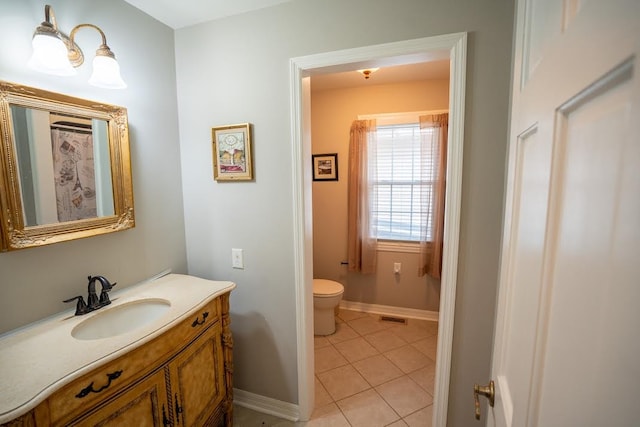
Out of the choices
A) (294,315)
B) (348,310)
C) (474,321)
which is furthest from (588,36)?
(348,310)

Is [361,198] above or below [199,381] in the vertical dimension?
above

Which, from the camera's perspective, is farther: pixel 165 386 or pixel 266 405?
pixel 266 405

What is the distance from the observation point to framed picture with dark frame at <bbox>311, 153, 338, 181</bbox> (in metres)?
3.11

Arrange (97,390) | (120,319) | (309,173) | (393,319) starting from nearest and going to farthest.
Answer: (97,390) → (120,319) → (309,173) → (393,319)

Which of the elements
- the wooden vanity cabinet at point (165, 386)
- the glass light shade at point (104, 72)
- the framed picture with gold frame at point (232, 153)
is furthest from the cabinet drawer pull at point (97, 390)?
the glass light shade at point (104, 72)

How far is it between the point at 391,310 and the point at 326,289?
0.90m

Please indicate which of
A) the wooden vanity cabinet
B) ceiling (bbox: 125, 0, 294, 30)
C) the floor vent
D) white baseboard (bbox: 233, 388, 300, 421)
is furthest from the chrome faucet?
the floor vent

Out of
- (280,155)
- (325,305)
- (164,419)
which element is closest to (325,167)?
(325,305)

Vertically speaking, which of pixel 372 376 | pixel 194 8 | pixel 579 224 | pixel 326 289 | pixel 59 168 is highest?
pixel 194 8

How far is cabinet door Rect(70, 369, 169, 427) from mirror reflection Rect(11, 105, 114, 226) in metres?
0.76

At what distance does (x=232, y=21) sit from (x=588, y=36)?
175 cm

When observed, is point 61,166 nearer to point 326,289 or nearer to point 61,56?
point 61,56

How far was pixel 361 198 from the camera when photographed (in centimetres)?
296

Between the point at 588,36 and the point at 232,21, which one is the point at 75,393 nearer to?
the point at 588,36
